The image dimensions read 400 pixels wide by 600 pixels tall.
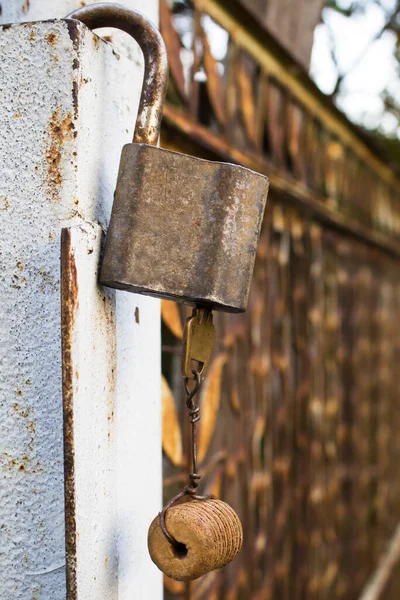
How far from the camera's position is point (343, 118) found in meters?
2.43

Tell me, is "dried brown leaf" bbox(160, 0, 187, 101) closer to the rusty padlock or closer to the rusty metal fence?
the rusty metal fence

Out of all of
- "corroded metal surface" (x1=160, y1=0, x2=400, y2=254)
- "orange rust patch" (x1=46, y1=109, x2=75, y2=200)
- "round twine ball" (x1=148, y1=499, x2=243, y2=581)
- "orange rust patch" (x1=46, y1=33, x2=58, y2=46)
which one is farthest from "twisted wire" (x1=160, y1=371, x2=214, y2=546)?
"corroded metal surface" (x1=160, y1=0, x2=400, y2=254)

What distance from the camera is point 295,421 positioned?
2.02 m

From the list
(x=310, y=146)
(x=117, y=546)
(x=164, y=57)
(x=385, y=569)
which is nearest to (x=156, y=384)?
(x=117, y=546)

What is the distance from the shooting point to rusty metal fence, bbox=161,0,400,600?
4.40ft

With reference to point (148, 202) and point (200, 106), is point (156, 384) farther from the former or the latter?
point (200, 106)

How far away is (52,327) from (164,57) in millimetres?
286

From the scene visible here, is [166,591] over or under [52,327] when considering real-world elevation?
under

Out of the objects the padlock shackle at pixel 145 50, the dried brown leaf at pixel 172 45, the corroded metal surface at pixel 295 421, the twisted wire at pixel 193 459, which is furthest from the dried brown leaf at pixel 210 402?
the padlock shackle at pixel 145 50

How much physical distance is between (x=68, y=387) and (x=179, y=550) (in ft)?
0.63

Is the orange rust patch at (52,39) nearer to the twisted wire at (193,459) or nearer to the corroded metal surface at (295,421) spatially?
the twisted wire at (193,459)

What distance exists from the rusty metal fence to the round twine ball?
49 centimetres

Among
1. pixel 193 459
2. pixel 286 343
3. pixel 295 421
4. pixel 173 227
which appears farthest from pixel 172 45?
pixel 295 421

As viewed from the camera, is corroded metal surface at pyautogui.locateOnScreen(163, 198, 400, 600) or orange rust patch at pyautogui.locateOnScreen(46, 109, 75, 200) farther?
corroded metal surface at pyautogui.locateOnScreen(163, 198, 400, 600)
